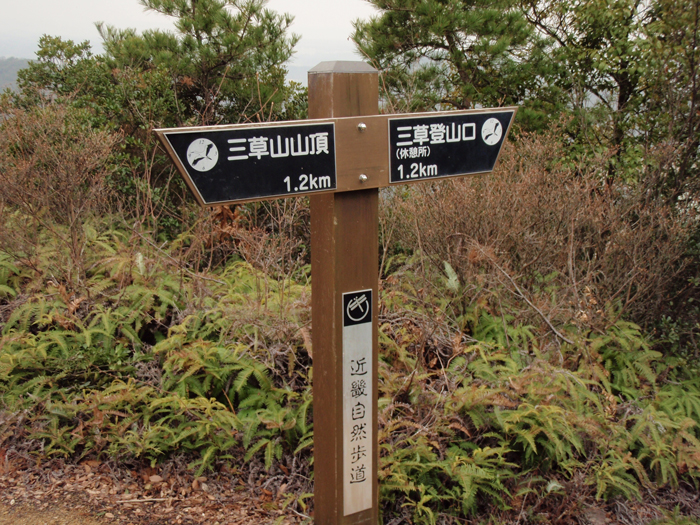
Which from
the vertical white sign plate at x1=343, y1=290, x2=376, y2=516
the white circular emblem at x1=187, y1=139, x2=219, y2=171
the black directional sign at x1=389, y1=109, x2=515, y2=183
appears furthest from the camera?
Result: the vertical white sign plate at x1=343, y1=290, x2=376, y2=516

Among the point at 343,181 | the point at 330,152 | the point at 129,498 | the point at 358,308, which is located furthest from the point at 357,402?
the point at 129,498

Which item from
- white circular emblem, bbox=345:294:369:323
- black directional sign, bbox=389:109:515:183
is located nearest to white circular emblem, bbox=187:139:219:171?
black directional sign, bbox=389:109:515:183

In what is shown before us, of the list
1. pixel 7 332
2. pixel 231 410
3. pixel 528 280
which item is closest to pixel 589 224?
pixel 528 280

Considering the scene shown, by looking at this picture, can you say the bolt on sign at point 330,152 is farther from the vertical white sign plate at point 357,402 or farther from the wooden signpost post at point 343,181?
the vertical white sign plate at point 357,402

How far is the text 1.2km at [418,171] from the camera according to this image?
2.52m

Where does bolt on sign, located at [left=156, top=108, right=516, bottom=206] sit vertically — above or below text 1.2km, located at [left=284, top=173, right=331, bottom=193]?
above

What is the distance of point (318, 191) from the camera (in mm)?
2324

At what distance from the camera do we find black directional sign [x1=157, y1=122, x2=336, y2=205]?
2.08 m

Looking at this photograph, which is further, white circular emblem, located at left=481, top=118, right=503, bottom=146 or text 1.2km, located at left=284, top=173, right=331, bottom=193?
white circular emblem, located at left=481, top=118, right=503, bottom=146

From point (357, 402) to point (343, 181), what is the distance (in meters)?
1.00

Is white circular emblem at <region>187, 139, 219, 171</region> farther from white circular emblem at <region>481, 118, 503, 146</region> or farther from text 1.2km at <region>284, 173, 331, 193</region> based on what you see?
white circular emblem at <region>481, 118, 503, 146</region>

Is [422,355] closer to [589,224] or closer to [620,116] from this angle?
[589,224]

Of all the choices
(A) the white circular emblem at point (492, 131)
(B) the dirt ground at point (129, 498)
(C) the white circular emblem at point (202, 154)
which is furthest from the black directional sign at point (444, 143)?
(B) the dirt ground at point (129, 498)

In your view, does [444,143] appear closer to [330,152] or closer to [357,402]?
[330,152]
